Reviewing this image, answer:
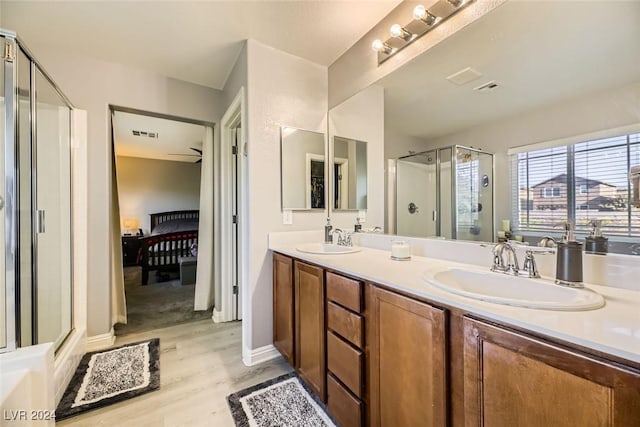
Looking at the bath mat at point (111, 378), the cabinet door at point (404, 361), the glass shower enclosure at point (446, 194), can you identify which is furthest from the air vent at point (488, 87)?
the bath mat at point (111, 378)

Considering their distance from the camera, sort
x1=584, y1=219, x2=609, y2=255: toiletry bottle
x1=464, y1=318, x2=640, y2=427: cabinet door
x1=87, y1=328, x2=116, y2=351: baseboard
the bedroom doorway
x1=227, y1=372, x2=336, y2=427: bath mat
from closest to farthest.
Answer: x1=464, y1=318, x2=640, y2=427: cabinet door
x1=584, y1=219, x2=609, y2=255: toiletry bottle
x1=227, y1=372, x2=336, y2=427: bath mat
x1=87, y1=328, x2=116, y2=351: baseboard
the bedroom doorway

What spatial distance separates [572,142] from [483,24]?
70cm

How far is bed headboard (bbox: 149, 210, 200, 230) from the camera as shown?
5.79m

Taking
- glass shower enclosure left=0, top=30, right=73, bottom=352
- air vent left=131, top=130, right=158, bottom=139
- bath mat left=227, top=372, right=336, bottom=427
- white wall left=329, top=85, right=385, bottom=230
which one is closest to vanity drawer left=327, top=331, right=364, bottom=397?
bath mat left=227, top=372, right=336, bottom=427

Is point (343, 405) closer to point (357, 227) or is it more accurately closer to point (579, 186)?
point (357, 227)

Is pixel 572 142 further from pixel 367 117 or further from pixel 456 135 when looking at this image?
pixel 367 117

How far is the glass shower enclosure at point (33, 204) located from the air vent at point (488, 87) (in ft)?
7.83

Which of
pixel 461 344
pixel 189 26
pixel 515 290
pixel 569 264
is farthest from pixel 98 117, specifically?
pixel 569 264

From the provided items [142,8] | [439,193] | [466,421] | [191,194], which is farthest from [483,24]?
[191,194]

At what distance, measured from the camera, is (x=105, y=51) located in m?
2.04

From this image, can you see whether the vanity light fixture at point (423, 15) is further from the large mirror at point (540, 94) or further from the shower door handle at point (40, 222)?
the shower door handle at point (40, 222)

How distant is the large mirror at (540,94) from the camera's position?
908 mm

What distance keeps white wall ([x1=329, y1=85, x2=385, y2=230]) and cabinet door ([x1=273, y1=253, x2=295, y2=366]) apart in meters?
0.66

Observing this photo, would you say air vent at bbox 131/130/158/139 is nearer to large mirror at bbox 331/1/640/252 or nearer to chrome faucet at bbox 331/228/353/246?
chrome faucet at bbox 331/228/353/246
